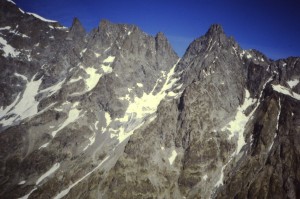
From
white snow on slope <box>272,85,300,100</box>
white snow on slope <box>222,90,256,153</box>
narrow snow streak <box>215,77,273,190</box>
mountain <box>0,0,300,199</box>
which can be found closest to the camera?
mountain <box>0,0,300,199</box>

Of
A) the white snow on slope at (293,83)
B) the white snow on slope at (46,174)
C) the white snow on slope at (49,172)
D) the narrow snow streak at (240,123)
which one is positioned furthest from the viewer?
the white snow on slope at (293,83)

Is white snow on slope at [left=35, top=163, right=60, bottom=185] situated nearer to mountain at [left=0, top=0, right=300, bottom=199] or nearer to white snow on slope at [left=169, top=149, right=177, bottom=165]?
mountain at [left=0, top=0, right=300, bottom=199]

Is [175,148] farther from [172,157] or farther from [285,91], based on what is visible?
A: [285,91]

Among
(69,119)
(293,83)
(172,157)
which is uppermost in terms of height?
(69,119)

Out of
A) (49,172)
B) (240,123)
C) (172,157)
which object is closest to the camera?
(172,157)

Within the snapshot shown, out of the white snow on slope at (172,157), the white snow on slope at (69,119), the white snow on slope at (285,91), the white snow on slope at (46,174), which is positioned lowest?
the white snow on slope at (172,157)

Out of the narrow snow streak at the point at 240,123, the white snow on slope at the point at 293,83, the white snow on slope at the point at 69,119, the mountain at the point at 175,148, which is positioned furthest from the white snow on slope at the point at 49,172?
the white snow on slope at the point at 293,83

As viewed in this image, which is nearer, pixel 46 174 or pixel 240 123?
pixel 46 174

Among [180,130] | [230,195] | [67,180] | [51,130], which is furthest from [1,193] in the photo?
[230,195]

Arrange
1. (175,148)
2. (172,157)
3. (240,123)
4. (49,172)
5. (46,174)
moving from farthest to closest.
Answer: (240,123) < (175,148) < (49,172) < (46,174) < (172,157)

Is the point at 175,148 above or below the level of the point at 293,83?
below

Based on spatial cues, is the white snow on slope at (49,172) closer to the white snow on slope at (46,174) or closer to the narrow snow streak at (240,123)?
the white snow on slope at (46,174)

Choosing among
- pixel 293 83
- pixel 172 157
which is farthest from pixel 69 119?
pixel 293 83

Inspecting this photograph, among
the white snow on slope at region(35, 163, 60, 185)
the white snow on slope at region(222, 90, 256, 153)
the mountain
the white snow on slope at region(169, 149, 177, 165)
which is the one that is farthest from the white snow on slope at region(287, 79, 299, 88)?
the white snow on slope at region(35, 163, 60, 185)
